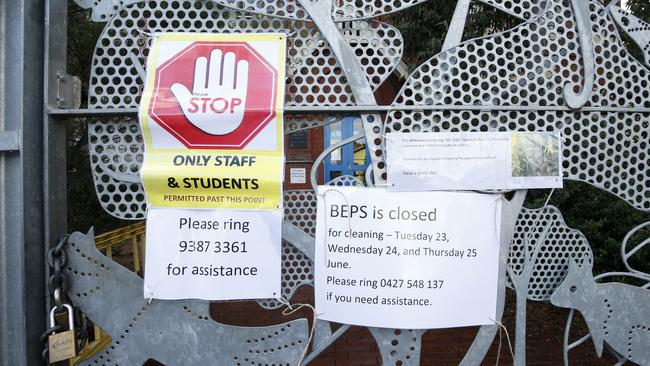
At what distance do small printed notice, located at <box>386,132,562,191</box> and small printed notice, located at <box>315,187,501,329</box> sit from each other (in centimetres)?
7

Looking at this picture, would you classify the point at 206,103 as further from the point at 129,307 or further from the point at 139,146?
the point at 129,307

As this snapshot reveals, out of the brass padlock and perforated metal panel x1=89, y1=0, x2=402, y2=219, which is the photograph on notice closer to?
perforated metal panel x1=89, y1=0, x2=402, y2=219

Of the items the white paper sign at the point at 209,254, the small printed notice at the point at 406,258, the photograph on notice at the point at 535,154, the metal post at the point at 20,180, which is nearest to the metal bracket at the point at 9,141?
the metal post at the point at 20,180

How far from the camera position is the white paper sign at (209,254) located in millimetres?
1988

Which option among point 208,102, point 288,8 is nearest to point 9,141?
point 208,102

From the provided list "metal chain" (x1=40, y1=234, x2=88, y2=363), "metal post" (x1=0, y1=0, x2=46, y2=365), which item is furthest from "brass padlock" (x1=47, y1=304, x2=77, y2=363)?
"metal post" (x1=0, y1=0, x2=46, y2=365)

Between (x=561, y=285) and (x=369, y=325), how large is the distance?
105 cm

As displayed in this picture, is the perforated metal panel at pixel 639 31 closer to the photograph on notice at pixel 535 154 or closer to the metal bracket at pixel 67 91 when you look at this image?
the photograph on notice at pixel 535 154

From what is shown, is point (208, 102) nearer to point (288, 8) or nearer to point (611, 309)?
point (288, 8)

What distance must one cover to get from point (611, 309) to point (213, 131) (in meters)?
2.33

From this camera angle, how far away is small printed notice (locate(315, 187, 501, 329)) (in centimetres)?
199

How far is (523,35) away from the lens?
2045 mm

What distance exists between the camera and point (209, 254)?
200cm

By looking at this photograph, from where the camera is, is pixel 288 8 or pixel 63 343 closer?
pixel 63 343
